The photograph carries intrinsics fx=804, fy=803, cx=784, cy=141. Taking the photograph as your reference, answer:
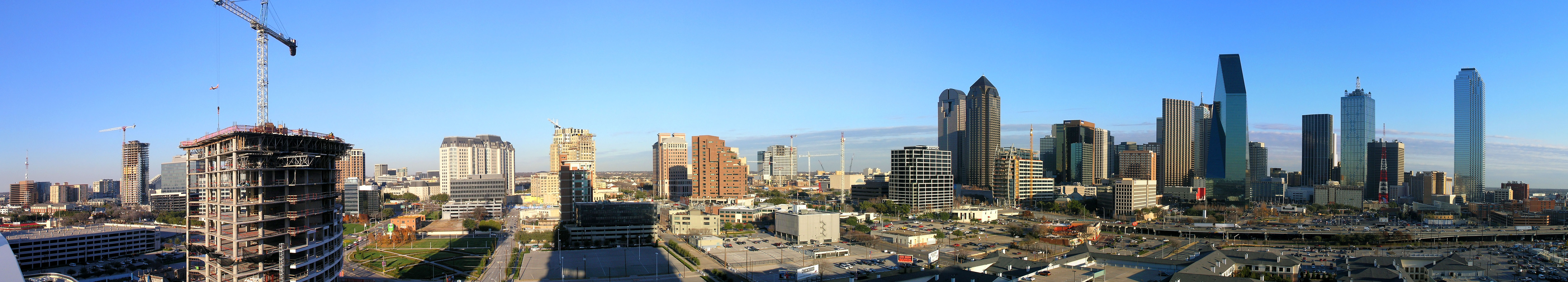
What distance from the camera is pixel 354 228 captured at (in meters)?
51.7

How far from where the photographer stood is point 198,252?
16.3 metres

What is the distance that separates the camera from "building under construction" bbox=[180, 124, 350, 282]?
15.8 m

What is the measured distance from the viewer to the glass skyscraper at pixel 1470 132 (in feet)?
296

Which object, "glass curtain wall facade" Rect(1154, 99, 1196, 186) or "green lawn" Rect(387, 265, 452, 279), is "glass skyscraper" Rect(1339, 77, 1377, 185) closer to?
"glass curtain wall facade" Rect(1154, 99, 1196, 186)

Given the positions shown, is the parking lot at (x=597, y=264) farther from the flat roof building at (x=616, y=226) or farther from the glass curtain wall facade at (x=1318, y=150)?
the glass curtain wall facade at (x=1318, y=150)

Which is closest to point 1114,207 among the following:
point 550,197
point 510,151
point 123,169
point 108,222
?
point 550,197

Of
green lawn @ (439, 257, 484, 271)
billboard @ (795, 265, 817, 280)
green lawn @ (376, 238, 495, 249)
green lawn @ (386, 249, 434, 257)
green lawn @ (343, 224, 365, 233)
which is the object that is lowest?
green lawn @ (343, 224, 365, 233)

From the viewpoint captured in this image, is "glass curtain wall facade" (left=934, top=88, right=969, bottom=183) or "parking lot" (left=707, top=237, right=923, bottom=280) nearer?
"parking lot" (left=707, top=237, right=923, bottom=280)

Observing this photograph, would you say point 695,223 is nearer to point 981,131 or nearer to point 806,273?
point 806,273

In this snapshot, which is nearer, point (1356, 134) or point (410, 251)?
point (410, 251)

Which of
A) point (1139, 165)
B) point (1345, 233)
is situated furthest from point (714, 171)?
point (1139, 165)

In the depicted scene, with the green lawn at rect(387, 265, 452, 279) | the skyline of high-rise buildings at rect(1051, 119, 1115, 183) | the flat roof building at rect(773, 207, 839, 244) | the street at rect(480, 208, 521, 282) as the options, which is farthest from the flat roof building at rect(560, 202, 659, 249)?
the skyline of high-rise buildings at rect(1051, 119, 1115, 183)

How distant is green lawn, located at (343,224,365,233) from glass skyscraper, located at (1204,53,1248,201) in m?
87.9

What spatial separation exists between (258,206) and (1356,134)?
4651 inches
